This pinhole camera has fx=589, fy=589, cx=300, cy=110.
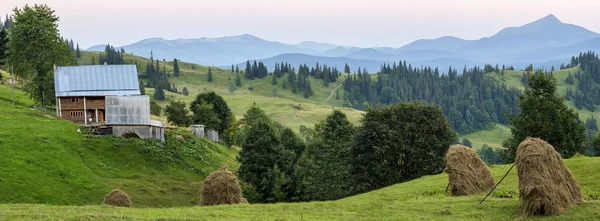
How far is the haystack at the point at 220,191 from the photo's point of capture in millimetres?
38438

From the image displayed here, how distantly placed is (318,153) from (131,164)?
2043 cm

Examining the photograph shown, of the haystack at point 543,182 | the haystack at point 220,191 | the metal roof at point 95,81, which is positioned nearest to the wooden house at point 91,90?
the metal roof at point 95,81

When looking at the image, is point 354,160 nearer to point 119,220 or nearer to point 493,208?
point 493,208

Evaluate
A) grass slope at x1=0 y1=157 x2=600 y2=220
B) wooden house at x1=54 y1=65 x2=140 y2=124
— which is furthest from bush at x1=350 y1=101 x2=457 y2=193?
wooden house at x1=54 y1=65 x2=140 y2=124

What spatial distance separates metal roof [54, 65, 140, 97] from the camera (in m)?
71.9

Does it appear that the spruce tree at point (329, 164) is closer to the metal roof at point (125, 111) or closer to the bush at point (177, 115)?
the metal roof at point (125, 111)

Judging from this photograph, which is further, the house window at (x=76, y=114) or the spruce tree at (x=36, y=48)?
the spruce tree at (x=36, y=48)

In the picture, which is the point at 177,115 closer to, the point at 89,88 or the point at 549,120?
the point at 89,88

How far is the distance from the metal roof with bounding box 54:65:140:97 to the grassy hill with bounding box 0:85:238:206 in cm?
433

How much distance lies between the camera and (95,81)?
73312 mm

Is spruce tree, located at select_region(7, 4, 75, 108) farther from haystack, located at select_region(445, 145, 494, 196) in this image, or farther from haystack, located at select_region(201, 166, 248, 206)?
haystack, located at select_region(445, 145, 494, 196)

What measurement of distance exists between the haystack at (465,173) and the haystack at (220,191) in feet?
45.5

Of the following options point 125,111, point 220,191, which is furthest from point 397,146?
point 125,111

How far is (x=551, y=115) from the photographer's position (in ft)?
205
